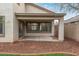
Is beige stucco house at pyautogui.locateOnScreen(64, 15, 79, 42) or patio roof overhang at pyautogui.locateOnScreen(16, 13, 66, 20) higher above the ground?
patio roof overhang at pyautogui.locateOnScreen(16, 13, 66, 20)

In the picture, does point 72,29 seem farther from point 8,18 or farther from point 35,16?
point 8,18

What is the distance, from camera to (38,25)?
1020cm

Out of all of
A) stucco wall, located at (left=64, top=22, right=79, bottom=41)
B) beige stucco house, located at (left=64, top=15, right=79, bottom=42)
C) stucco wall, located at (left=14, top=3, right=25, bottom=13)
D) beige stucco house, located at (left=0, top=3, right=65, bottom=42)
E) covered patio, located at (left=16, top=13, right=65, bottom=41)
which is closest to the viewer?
beige stucco house, located at (left=0, top=3, right=65, bottom=42)

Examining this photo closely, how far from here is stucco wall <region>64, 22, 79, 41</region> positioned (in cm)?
1041

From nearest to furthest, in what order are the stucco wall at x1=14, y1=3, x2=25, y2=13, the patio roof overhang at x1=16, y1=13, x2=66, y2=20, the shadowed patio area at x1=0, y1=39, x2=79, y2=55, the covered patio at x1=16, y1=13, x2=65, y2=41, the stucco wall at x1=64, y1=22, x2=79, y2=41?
1. the shadowed patio area at x1=0, y1=39, x2=79, y2=55
2. the stucco wall at x1=14, y1=3, x2=25, y2=13
3. the patio roof overhang at x1=16, y1=13, x2=66, y2=20
4. the covered patio at x1=16, y1=13, x2=65, y2=41
5. the stucco wall at x1=64, y1=22, x2=79, y2=41

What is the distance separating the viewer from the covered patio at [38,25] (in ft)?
31.3

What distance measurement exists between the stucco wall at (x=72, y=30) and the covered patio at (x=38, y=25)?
0.30 m

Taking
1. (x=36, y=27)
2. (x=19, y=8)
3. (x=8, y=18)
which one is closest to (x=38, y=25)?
(x=36, y=27)

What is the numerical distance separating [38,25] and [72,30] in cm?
249

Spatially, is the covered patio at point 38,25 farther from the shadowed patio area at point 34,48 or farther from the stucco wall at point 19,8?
the shadowed patio area at point 34,48

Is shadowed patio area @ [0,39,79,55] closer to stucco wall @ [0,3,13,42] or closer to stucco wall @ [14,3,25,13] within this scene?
stucco wall @ [0,3,13,42]

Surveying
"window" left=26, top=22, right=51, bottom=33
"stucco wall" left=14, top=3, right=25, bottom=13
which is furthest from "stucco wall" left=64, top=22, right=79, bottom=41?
"stucco wall" left=14, top=3, right=25, bottom=13

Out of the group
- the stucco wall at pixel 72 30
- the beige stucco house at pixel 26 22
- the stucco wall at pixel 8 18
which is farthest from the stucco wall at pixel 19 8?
the stucco wall at pixel 72 30

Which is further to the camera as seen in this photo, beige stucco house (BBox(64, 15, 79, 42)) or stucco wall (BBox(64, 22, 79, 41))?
stucco wall (BBox(64, 22, 79, 41))
